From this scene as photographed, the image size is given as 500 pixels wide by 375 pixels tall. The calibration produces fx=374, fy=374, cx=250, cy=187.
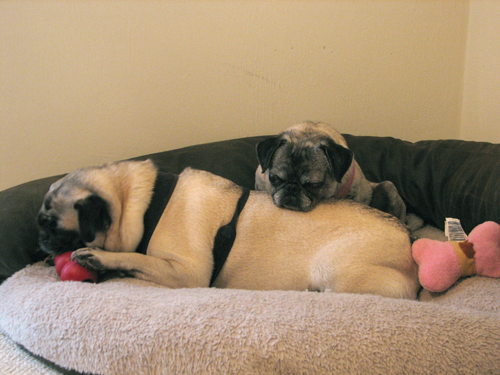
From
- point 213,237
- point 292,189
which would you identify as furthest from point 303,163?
point 213,237

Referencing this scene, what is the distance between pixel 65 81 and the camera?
3.03 meters

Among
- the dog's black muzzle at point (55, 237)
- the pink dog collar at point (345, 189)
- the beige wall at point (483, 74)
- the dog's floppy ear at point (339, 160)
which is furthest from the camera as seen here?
the beige wall at point (483, 74)

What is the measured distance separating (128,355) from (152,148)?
2.19 metres

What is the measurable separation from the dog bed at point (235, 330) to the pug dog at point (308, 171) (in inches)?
29.7

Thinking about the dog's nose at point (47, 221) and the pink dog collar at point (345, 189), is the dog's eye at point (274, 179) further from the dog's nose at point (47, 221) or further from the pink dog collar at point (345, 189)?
the dog's nose at point (47, 221)

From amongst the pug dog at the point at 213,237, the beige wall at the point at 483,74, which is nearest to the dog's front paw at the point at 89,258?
the pug dog at the point at 213,237

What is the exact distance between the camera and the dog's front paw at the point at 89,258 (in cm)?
183

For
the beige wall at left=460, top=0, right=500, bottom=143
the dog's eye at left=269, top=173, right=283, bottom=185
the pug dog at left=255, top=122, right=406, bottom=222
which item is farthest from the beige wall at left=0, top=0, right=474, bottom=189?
the dog's eye at left=269, top=173, right=283, bottom=185

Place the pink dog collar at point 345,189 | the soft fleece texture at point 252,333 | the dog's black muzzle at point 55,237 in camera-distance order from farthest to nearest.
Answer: the pink dog collar at point 345,189 < the dog's black muzzle at point 55,237 < the soft fleece texture at point 252,333

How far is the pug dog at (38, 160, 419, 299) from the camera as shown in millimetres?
1919

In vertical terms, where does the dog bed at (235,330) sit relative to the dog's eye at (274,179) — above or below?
below

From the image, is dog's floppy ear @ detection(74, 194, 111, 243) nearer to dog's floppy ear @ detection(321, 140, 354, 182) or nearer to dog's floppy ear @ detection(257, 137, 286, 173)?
dog's floppy ear @ detection(257, 137, 286, 173)

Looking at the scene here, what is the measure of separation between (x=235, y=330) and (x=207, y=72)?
A: 2.40 meters

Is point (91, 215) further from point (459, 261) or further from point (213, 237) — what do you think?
point (459, 261)
